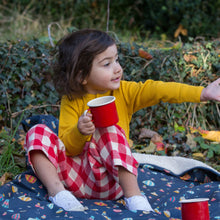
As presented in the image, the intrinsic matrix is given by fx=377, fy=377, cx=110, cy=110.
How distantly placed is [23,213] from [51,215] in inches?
5.7

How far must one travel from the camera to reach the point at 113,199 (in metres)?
2.38

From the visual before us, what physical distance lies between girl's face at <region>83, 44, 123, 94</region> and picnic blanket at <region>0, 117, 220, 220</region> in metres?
0.73

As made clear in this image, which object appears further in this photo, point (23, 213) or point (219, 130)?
point (219, 130)

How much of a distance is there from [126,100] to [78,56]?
437 millimetres

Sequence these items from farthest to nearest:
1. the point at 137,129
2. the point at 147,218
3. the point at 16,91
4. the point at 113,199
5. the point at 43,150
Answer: the point at 137,129 < the point at 16,91 < the point at 113,199 < the point at 43,150 < the point at 147,218

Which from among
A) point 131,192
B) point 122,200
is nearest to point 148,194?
point 122,200

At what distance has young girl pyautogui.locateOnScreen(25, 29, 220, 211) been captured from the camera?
2.16 m

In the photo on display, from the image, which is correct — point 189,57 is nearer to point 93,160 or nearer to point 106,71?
point 106,71

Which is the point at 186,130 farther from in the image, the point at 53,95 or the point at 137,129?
the point at 53,95

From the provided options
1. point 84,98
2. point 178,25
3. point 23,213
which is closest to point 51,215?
point 23,213

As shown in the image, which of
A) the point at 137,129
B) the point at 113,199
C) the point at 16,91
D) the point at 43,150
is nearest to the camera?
the point at 43,150

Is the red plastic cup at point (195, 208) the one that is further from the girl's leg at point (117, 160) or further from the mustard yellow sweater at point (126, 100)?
the mustard yellow sweater at point (126, 100)

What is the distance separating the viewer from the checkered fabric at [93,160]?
218 cm

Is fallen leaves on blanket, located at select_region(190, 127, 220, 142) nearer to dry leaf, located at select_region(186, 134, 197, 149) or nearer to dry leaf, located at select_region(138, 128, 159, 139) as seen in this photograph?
dry leaf, located at select_region(186, 134, 197, 149)
